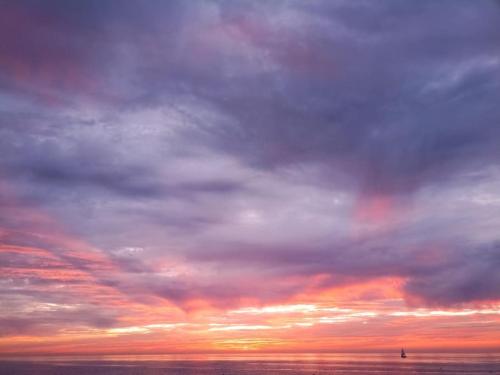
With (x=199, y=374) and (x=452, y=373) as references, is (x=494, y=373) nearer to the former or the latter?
(x=452, y=373)

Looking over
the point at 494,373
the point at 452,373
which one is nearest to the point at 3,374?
the point at 452,373

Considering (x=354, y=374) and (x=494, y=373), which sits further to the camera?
(x=354, y=374)

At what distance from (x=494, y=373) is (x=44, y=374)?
180810 millimetres

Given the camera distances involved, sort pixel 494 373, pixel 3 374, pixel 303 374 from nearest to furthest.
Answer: pixel 494 373, pixel 303 374, pixel 3 374

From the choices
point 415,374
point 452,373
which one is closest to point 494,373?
point 452,373

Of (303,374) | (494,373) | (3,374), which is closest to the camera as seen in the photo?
(494,373)

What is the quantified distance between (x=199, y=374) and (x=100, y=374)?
3986 centimetres

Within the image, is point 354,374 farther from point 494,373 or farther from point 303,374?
point 494,373

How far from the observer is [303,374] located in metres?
166

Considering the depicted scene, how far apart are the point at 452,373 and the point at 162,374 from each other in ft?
369

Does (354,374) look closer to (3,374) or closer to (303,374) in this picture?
(303,374)

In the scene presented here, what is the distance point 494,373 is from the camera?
154625mm

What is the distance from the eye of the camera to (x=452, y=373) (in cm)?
15912

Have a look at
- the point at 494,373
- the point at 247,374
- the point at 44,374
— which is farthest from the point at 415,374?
the point at 44,374
